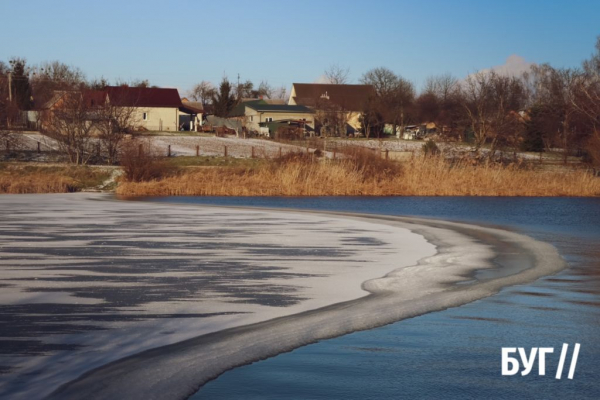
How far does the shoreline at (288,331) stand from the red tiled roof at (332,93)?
3614 inches

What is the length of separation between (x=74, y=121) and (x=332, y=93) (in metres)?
74.5

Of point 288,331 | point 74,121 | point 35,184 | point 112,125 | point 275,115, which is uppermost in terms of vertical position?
point 275,115

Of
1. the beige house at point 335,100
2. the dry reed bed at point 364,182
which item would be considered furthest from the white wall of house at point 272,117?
the dry reed bed at point 364,182

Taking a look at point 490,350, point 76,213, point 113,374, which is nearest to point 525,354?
point 490,350

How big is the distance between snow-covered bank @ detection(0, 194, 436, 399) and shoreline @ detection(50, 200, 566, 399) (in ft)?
0.69

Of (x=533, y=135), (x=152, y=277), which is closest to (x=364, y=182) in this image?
(x=152, y=277)

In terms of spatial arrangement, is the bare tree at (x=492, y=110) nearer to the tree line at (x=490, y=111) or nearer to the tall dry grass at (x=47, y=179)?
the tree line at (x=490, y=111)

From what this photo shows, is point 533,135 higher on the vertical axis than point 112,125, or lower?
higher

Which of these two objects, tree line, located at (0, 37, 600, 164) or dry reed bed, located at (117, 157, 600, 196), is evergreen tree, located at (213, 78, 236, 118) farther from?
dry reed bed, located at (117, 157, 600, 196)

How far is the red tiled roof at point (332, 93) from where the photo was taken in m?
109

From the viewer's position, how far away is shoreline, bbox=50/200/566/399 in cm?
679

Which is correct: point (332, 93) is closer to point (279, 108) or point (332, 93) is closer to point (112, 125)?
point (279, 108)

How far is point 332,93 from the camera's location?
379 ft

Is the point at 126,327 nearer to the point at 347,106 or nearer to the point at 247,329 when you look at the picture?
the point at 247,329
